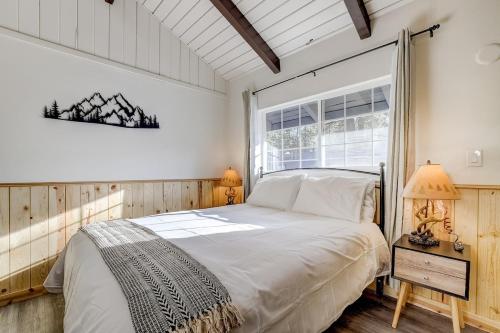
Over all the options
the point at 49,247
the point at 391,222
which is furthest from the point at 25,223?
the point at 391,222

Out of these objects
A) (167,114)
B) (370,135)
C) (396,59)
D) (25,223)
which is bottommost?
(25,223)

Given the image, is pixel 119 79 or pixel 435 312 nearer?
pixel 435 312

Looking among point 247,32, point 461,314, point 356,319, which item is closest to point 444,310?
point 461,314

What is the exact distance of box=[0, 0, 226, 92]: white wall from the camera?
92.0 inches

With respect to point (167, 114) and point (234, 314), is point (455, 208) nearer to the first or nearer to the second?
point (234, 314)

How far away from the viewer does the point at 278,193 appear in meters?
2.61

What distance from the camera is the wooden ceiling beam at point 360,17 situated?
2.12m

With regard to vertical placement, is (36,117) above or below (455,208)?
above

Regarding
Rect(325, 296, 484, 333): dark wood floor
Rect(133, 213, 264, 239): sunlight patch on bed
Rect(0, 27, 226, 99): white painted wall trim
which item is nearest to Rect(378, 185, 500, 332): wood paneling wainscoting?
Rect(325, 296, 484, 333): dark wood floor

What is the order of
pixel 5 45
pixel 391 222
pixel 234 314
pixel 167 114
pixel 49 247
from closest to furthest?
1. pixel 234 314
2. pixel 391 222
3. pixel 5 45
4. pixel 49 247
5. pixel 167 114

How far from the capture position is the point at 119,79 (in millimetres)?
2842

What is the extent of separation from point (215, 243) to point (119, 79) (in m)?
2.38

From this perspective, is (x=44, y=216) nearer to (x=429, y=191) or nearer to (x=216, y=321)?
(x=216, y=321)

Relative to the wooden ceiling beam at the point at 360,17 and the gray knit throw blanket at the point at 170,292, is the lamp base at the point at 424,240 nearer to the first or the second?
the gray knit throw blanket at the point at 170,292
